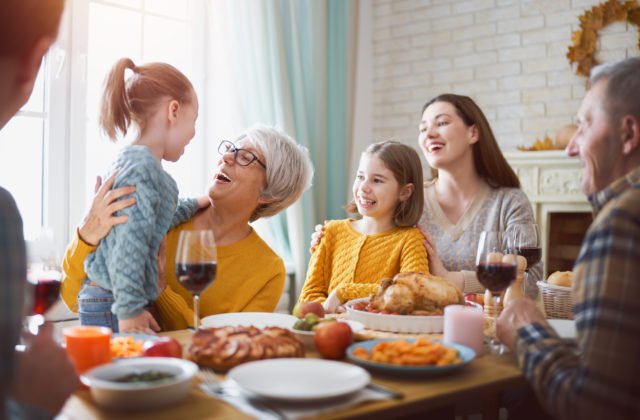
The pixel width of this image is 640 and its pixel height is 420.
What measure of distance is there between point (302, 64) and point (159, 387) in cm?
367

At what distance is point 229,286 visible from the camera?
228cm

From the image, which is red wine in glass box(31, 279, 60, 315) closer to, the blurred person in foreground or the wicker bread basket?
the blurred person in foreground

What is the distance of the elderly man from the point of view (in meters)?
0.99

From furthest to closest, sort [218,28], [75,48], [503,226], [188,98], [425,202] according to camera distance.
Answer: [218,28] < [75,48] < [425,202] < [503,226] < [188,98]

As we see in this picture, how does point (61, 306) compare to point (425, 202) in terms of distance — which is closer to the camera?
point (425, 202)

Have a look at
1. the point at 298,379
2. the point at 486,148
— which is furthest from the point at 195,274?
the point at 486,148

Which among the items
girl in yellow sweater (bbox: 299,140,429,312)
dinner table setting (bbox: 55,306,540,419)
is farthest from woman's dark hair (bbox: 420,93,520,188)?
dinner table setting (bbox: 55,306,540,419)

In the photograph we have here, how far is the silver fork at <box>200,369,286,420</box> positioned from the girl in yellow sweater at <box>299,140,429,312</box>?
122 centimetres

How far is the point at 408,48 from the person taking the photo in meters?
5.12

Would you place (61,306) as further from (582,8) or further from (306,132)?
(582,8)

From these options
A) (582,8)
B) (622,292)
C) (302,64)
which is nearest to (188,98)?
(622,292)

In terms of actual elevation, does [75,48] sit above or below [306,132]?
above

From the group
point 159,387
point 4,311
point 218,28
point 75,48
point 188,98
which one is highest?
point 218,28

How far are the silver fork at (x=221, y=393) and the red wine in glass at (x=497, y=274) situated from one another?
68 cm
